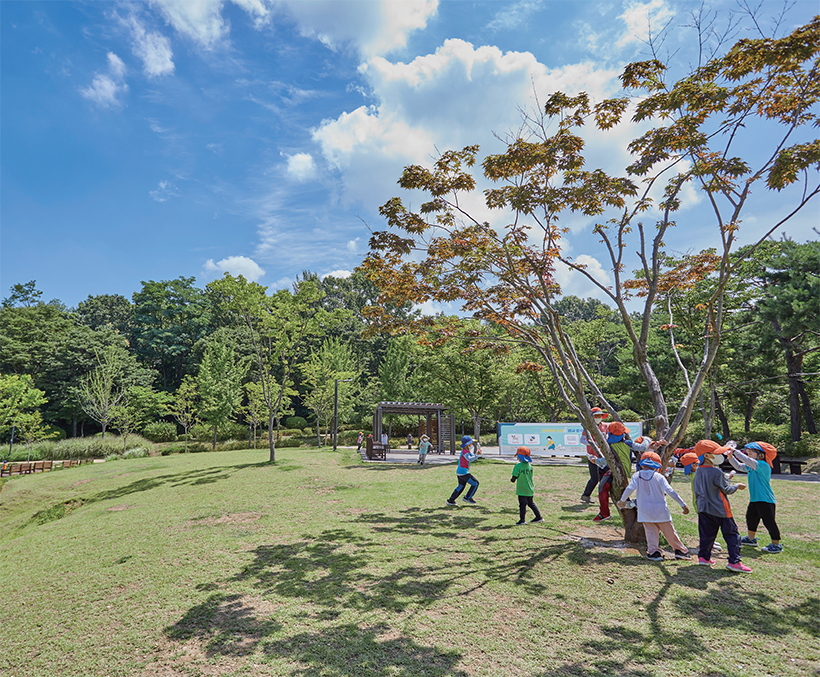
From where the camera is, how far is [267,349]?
2077cm

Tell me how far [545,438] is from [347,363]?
66.9 ft

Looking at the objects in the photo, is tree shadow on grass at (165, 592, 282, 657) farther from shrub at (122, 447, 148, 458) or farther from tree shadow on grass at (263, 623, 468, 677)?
shrub at (122, 447, 148, 458)

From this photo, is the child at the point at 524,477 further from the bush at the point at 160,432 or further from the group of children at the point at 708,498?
the bush at the point at 160,432

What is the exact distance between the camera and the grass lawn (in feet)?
12.3

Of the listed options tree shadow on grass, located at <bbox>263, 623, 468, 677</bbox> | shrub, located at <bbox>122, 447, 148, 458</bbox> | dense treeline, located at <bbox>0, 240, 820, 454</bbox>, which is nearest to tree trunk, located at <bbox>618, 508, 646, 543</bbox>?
dense treeline, located at <bbox>0, 240, 820, 454</bbox>

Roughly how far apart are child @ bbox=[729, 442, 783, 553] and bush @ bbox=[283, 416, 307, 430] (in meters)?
39.3

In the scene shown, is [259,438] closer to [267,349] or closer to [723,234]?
[267,349]

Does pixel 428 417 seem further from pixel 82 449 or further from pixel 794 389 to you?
pixel 82 449

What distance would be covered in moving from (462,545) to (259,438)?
33195 mm

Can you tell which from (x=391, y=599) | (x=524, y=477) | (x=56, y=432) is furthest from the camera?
(x=56, y=432)

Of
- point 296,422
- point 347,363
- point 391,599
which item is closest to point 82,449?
point 296,422

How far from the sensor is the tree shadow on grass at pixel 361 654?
3539 mm

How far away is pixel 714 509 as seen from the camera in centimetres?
575

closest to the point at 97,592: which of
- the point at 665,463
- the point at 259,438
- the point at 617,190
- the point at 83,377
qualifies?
the point at 665,463
